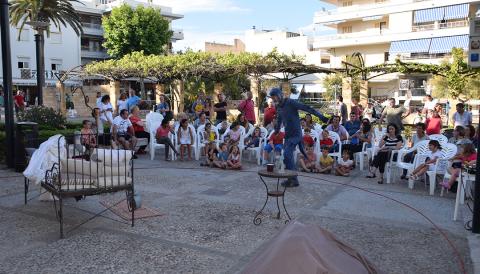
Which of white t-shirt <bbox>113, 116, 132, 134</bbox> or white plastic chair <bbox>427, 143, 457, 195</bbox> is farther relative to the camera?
white t-shirt <bbox>113, 116, 132, 134</bbox>

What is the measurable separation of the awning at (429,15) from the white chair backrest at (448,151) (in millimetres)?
37982

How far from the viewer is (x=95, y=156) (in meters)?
6.11

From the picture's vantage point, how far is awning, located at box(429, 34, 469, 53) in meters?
40.1

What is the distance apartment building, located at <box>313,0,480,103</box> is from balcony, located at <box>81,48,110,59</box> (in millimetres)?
25670

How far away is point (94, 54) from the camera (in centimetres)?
5416

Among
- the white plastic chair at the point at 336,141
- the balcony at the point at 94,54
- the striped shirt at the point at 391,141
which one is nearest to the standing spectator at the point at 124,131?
the white plastic chair at the point at 336,141

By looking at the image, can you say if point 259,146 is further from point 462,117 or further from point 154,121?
point 462,117

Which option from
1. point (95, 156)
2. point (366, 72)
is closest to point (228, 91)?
point (366, 72)

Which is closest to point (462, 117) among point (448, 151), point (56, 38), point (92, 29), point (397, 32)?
point (448, 151)

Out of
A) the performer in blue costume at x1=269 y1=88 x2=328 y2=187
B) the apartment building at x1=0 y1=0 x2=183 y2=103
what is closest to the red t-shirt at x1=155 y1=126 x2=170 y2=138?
the performer in blue costume at x1=269 y1=88 x2=328 y2=187

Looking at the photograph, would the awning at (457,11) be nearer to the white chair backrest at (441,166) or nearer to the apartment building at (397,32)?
the apartment building at (397,32)

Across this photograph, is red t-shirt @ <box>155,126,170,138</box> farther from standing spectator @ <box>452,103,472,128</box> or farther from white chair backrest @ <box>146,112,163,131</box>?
standing spectator @ <box>452,103,472,128</box>

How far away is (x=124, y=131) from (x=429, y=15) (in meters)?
39.4

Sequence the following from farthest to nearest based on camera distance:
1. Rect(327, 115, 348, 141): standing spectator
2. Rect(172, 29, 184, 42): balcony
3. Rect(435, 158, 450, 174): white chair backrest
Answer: Rect(172, 29, 184, 42): balcony
Rect(327, 115, 348, 141): standing spectator
Rect(435, 158, 450, 174): white chair backrest
